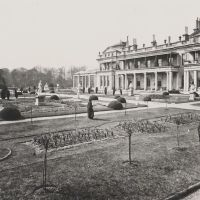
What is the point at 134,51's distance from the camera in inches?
2500

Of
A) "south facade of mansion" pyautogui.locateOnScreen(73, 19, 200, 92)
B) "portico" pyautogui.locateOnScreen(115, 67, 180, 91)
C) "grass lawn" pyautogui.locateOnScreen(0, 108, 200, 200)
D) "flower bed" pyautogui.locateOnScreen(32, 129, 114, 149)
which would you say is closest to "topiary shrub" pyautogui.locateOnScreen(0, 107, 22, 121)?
"flower bed" pyautogui.locateOnScreen(32, 129, 114, 149)

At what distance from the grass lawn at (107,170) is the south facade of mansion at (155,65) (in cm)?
3127

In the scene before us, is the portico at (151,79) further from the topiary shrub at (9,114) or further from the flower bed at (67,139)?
the flower bed at (67,139)

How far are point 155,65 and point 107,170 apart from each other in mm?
50619

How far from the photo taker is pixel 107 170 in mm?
8258

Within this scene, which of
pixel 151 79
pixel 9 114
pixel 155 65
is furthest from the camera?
pixel 151 79

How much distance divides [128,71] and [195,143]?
49131mm

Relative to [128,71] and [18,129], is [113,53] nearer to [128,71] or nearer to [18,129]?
[128,71]

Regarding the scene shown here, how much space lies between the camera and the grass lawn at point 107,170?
22.1 feet

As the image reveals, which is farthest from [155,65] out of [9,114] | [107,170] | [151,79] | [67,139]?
[107,170]

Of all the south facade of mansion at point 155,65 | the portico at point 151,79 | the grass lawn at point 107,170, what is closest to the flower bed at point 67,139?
the grass lawn at point 107,170

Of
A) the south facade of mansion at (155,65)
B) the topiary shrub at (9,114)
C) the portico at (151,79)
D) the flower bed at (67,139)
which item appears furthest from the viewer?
the portico at (151,79)

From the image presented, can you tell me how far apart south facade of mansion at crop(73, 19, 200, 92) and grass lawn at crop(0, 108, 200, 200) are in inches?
1231

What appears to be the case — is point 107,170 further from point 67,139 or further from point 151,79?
point 151,79
